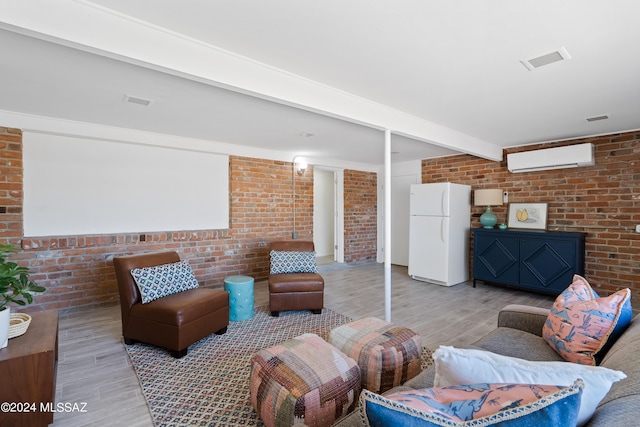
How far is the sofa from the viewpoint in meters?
0.77

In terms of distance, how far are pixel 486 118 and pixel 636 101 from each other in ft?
4.11

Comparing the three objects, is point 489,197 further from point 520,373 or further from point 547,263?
point 520,373

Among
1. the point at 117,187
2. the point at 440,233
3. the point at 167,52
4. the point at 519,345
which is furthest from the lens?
the point at 440,233

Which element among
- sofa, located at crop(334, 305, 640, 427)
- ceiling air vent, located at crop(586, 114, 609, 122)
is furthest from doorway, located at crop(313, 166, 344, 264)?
sofa, located at crop(334, 305, 640, 427)

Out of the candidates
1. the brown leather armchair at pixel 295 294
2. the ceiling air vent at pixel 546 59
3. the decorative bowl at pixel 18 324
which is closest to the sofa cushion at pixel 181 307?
the brown leather armchair at pixel 295 294

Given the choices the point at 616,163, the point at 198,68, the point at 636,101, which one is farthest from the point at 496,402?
the point at 616,163

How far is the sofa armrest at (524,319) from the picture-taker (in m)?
2.01

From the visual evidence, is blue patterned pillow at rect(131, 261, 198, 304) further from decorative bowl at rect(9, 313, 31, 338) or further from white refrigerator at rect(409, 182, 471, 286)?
white refrigerator at rect(409, 182, 471, 286)

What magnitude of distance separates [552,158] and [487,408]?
4677mm

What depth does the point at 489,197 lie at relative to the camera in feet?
15.6

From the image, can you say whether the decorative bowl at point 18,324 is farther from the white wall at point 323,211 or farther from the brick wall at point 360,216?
the white wall at point 323,211

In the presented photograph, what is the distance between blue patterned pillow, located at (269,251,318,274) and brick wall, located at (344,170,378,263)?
242 cm

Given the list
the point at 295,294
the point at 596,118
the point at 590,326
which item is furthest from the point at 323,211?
the point at 590,326

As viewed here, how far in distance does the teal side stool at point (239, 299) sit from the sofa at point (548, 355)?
2.34 m
